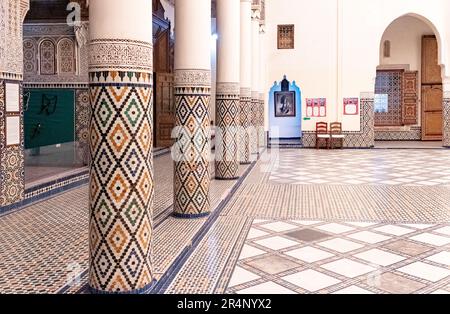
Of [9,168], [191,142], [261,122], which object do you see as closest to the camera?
[191,142]

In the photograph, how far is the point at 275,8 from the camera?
10961mm

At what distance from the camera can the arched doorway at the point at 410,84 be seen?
1199 centimetres

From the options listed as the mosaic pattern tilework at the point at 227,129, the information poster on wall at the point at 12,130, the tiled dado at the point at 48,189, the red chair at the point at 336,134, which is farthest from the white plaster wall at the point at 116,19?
the red chair at the point at 336,134

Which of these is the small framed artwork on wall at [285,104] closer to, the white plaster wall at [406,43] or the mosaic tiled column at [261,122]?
the mosaic tiled column at [261,122]

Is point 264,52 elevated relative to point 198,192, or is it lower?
elevated

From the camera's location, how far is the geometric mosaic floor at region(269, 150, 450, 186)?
6.10m

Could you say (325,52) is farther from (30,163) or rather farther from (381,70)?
(30,163)

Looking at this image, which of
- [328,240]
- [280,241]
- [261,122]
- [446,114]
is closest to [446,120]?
[446,114]

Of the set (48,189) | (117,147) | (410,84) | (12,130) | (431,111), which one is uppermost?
(410,84)

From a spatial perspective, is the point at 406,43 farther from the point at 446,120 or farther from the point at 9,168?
the point at 9,168

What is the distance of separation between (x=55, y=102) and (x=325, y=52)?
6.09 m

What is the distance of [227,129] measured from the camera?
19.7ft

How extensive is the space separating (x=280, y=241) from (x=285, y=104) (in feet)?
30.3
